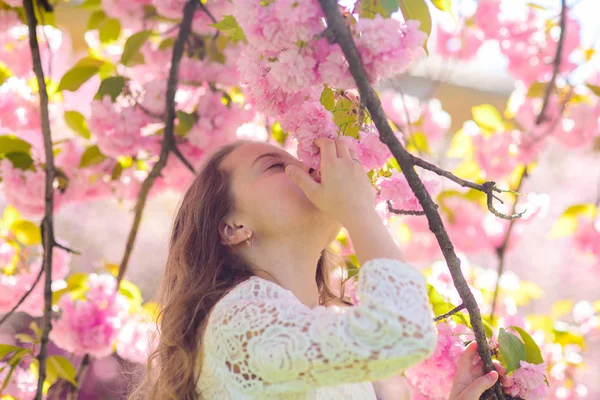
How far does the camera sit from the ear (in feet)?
3.96

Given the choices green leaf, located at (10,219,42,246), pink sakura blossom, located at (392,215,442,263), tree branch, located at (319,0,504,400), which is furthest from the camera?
pink sakura blossom, located at (392,215,442,263)

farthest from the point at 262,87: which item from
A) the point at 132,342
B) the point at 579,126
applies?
the point at 579,126

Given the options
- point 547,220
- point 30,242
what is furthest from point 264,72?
point 547,220

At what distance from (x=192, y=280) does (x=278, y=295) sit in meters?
0.27

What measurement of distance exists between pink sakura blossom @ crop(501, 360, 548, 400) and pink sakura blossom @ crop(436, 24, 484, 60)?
6.55 feet

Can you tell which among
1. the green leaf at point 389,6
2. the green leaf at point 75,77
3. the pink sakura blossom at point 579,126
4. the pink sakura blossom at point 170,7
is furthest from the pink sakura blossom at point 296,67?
the pink sakura blossom at point 579,126

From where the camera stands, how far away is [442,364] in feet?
4.00

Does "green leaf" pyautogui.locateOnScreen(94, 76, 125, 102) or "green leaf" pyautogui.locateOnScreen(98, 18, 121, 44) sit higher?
"green leaf" pyautogui.locateOnScreen(98, 18, 121, 44)

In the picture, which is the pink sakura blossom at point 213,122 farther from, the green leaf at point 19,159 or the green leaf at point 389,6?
the green leaf at point 389,6

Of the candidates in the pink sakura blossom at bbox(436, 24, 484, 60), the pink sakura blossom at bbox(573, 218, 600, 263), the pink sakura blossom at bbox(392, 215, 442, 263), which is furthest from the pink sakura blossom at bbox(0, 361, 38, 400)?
the pink sakura blossom at bbox(436, 24, 484, 60)

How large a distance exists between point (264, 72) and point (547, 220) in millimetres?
4600

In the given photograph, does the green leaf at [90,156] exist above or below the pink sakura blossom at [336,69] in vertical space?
above

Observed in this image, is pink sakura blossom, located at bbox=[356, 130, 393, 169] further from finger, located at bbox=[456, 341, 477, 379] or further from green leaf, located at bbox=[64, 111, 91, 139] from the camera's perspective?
green leaf, located at bbox=[64, 111, 91, 139]

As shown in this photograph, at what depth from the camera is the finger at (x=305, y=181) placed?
1.05m
